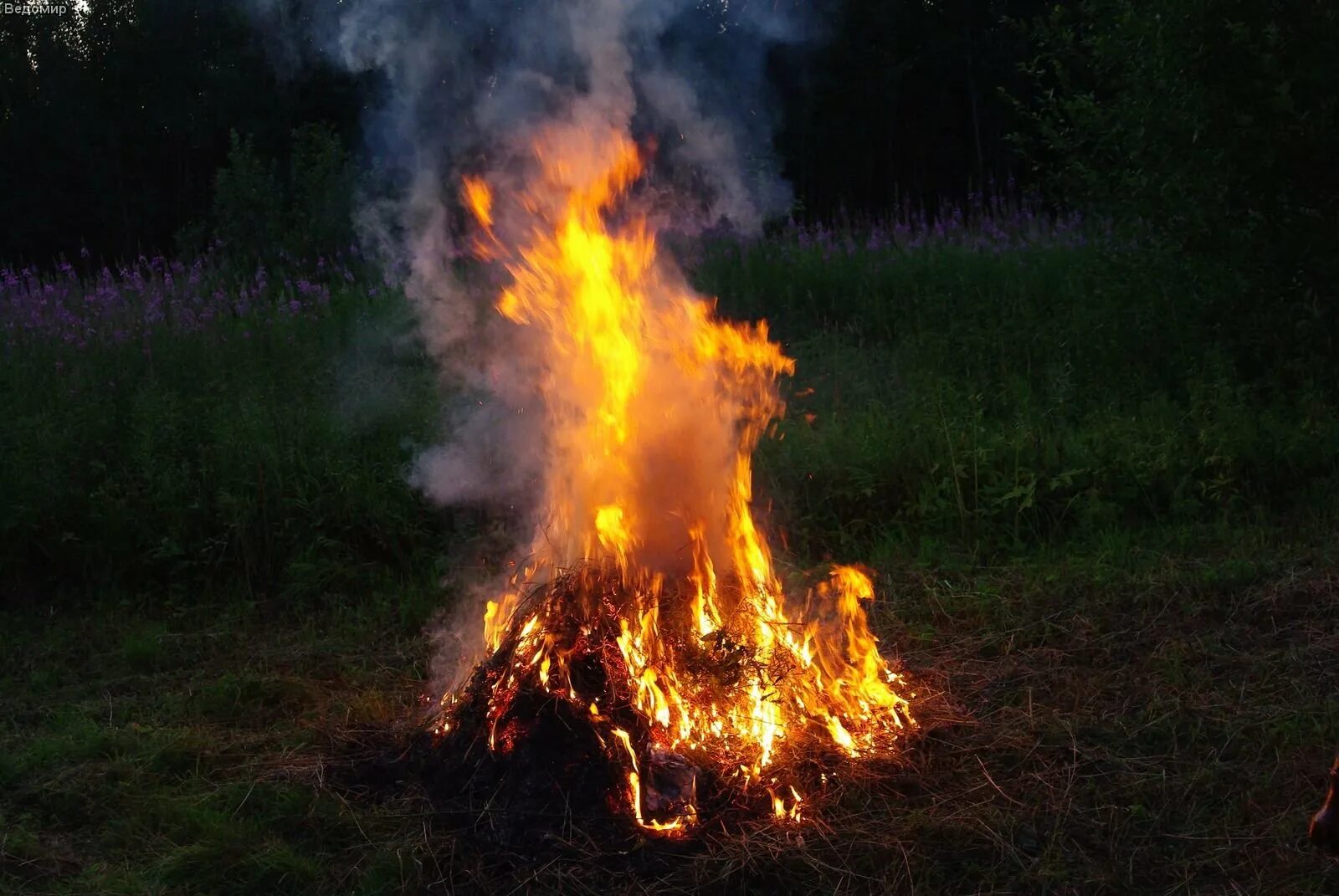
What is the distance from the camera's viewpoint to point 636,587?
14.1 ft

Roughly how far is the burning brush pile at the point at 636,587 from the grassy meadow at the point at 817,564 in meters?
0.22

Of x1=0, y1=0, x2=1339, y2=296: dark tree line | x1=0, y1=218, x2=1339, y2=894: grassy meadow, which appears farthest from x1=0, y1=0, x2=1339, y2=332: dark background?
x1=0, y1=218, x2=1339, y2=894: grassy meadow

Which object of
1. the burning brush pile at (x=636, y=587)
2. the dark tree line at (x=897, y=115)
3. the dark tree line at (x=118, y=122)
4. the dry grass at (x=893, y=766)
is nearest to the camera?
the dry grass at (x=893, y=766)

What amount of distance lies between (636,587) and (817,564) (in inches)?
79.7

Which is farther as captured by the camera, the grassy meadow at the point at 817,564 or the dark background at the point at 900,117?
the dark background at the point at 900,117

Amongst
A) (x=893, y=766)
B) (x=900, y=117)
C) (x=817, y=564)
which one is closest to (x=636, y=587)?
(x=893, y=766)

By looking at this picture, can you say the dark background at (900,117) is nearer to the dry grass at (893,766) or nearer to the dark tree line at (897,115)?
the dark tree line at (897,115)

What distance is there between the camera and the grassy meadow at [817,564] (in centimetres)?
362

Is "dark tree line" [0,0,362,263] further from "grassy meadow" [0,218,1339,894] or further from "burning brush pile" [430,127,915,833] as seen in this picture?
"burning brush pile" [430,127,915,833]

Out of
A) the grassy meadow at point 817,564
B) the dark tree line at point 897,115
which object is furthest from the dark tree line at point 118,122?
the grassy meadow at point 817,564

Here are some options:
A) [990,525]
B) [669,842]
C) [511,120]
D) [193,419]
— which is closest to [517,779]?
[669,842]

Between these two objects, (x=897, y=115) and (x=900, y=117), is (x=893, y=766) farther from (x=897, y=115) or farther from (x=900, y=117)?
(x=900, y=117)

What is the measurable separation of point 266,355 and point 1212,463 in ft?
18.6

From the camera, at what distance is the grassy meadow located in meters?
3.62
